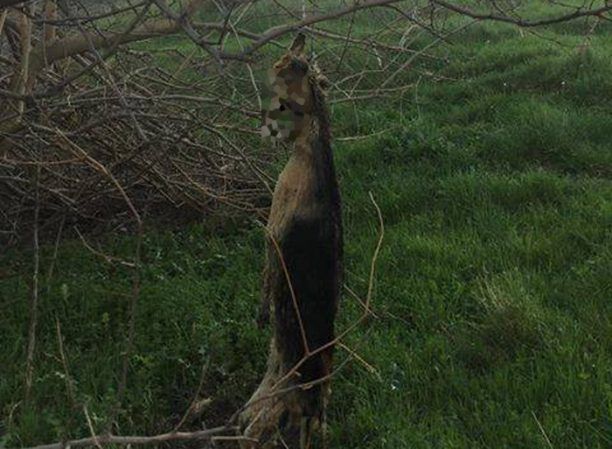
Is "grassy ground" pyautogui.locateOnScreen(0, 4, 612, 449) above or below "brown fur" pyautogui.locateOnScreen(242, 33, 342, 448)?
below

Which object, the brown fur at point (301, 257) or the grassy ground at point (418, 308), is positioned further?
the grassy ground at point (418, 308)

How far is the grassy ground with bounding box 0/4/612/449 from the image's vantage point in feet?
9.80

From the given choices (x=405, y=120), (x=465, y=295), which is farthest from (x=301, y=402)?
(x=405, y=120)

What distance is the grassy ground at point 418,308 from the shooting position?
118 inches

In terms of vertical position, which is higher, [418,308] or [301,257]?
[301,257]

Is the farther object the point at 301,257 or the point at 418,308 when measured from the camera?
the point at 418,308

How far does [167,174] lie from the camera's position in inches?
178

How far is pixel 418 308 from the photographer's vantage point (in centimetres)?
373

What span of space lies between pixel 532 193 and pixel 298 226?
99.2 inches

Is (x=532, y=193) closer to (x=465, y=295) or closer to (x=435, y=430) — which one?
(x=465, y=295)

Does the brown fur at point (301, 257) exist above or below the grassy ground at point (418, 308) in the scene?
above

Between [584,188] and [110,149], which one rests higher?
[110,149]

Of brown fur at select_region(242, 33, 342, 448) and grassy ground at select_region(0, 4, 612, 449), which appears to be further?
grassy ground at select_region(0, 4, 612, 449)

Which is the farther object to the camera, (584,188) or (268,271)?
(584,188)
